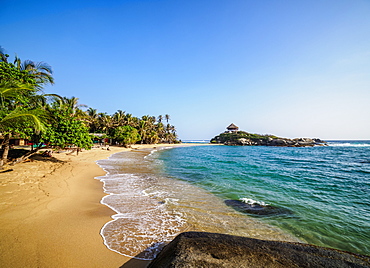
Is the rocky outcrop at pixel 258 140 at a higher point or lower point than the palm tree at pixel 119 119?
lower

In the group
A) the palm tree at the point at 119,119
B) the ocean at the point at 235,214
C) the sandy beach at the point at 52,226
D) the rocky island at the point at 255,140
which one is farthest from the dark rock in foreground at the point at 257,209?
the rocky island at the point at 255,140

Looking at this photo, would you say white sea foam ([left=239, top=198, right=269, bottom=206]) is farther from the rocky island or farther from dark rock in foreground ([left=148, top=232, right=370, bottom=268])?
the rocky island

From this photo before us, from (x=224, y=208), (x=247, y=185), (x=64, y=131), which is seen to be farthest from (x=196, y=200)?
(x=64, y=131)

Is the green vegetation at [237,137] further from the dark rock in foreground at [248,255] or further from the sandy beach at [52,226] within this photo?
the dark rock in foreground at [248,255]

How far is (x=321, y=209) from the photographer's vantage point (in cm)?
796

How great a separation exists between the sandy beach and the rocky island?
9634cm

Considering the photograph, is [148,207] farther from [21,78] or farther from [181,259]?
[21,78]

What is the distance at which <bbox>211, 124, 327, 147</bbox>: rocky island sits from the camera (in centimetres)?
8570

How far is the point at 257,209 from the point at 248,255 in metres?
6.32

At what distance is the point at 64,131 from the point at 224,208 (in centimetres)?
1509

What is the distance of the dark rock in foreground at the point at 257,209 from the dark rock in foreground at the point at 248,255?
521cm

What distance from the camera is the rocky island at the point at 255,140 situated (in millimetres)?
85700

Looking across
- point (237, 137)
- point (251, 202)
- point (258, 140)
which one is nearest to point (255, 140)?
point (258, 140)

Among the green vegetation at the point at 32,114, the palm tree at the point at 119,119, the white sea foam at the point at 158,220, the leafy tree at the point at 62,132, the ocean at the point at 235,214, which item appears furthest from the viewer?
the palm tree at the point at 119,119
